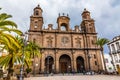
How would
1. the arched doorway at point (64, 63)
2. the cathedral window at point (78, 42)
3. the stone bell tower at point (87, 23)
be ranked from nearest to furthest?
the arched doorway at point (64, 63), the cathedral window at point (78, 42), the stone bell tower at point (87, 23)

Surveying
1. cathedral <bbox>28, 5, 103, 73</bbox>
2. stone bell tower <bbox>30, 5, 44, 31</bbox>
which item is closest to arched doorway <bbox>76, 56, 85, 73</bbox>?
cathedral <bbox>28, 5, 103, 73</bbox>

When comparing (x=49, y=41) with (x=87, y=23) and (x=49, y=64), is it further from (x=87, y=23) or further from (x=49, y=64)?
(x=87, y=23)

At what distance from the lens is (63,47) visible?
4272 centimetres

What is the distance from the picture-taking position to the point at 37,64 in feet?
127

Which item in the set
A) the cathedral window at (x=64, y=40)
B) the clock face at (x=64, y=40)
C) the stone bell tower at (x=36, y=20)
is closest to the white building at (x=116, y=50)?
the clock face at (x=64, y=40)

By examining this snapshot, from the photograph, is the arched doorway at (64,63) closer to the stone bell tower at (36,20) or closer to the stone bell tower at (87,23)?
the stone bell tower at (87,23)

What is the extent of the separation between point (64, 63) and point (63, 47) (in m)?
5.23

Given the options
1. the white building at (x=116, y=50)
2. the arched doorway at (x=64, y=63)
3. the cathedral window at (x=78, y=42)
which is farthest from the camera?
the white building at (x=116, y=50)

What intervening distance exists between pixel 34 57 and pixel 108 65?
36.9 m

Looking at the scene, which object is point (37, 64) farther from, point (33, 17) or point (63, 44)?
point (33, 17)

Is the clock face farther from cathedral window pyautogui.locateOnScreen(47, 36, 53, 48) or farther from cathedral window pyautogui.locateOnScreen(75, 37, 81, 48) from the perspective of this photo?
cathedral window pyautogui.locateOnScreen(47, 36, 53, 48)

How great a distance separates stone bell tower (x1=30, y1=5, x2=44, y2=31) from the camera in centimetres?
4356

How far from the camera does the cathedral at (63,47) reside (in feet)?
134

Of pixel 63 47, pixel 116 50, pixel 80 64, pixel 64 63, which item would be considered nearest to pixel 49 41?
pixel 63 47
